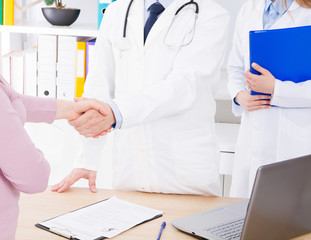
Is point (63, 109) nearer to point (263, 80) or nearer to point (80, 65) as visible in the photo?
point (263, 80)

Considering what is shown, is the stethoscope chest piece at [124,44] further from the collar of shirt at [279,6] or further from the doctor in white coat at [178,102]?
the collar of shirt at [279,6]

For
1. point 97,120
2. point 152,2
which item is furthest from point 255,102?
point 97,120

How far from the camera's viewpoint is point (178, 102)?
5.15 ft

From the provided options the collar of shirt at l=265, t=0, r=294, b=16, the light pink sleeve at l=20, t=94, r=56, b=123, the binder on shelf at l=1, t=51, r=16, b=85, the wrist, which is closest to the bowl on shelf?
the binder on shelf at l=1, t=51, r=16, b=85

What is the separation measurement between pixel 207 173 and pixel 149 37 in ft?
1.62

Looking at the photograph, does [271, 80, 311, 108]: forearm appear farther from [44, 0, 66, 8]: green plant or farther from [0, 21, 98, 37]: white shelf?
[44, 0, 66, 8]: green plant

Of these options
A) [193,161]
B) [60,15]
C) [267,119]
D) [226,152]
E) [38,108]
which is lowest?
[226,152]

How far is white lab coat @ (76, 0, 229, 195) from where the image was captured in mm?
1610

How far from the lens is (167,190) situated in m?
1.63

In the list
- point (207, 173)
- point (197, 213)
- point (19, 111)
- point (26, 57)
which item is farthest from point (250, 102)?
point (26, 57)

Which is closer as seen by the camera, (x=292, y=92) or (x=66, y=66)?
(x=292, y=92)

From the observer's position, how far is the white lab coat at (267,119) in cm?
183

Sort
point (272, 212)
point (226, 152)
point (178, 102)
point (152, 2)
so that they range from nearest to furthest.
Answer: point (272, 212) → point (178, 102) → point (152, 2) → point (226, 152)

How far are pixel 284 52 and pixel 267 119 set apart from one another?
28cm
